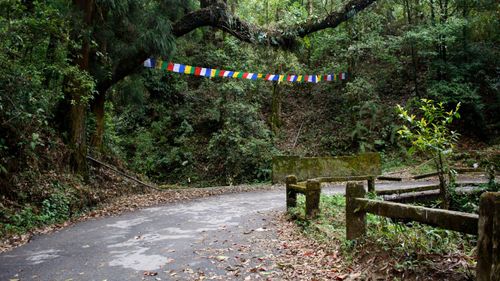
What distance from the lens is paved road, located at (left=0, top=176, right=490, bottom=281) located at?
512cm

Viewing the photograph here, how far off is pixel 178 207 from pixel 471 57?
18531mm

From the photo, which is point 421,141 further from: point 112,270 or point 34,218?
point 34,218

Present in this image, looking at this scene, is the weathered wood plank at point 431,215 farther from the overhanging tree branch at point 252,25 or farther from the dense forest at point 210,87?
the overhanging tree branch at point 252,25

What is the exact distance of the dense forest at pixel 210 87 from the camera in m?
9.26

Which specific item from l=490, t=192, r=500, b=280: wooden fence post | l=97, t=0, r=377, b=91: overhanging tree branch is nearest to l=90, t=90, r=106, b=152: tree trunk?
l=97, t=0, r=377, b=91: overhanging tree branch

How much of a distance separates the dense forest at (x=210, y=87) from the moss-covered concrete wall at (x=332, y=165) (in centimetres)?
383

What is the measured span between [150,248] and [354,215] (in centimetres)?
337

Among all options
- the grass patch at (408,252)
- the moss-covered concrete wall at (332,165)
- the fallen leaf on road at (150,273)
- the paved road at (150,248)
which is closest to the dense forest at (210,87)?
the paved road at (150,248)

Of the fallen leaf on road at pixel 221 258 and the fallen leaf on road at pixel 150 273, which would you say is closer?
the fallen leaf on road at pixel 150 273

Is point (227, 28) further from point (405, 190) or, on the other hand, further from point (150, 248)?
point (150, 248)

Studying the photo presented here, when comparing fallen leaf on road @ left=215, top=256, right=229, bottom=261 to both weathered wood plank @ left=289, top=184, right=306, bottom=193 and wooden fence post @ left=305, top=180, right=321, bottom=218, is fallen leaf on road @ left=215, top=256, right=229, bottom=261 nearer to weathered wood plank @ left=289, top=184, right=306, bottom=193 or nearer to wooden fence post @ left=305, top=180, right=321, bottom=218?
wooden fence post @ left=305, top=180, right=321, bottom=218

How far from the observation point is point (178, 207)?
35.7 feet

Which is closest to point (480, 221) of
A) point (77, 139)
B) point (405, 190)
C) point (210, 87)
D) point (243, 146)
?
point (405, 190)

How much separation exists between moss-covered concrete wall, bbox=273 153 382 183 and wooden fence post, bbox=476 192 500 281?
11.9 meters
